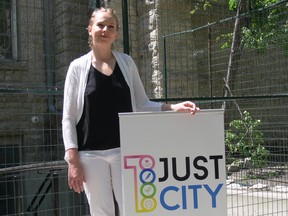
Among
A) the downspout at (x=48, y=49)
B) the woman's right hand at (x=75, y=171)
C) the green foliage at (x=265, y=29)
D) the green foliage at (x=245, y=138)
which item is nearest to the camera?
the woman's right hand at (x=75, y=171)

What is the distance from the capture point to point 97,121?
97.9 inches

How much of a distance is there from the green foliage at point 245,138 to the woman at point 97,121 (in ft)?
13.8

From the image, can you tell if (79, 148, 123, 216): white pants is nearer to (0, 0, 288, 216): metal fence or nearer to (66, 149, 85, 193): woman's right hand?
(66, 149, 85, 193): woman's right hand

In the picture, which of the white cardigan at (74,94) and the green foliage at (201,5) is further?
the green foliage at (201,5)

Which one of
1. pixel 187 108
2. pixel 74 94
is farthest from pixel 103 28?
pixel 187 108

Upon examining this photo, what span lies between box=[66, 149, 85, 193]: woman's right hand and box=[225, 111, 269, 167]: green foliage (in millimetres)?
4401

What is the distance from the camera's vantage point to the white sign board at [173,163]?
2.44 meters

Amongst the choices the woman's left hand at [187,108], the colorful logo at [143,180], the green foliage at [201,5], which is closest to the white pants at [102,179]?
the colorful logo at [143,180]

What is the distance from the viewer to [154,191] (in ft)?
8.06

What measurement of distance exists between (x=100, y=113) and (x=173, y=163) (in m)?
0.54

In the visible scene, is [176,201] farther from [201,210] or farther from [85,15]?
[85,15]

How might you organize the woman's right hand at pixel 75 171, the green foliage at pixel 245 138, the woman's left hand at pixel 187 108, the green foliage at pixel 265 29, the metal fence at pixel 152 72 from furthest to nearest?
1. the green foliage at pixel 245 138
2. the green foliage at pixel 265 29
3. the metal fence at pixel 152 72
4. the woman's left hand at pixel 187 108
5. the woman's right hand at pixel 75 171

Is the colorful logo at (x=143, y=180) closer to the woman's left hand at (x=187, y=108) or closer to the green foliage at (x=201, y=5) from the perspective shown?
the woman's left hand at (x=187, y=108)

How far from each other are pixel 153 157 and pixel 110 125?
331mm
